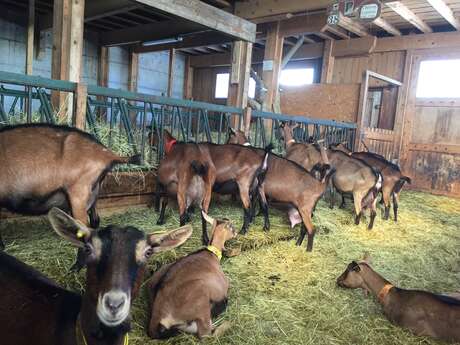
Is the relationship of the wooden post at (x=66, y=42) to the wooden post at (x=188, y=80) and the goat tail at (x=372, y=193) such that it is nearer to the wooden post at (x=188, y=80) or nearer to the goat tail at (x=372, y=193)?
the goat tail at (x=372, y=193)

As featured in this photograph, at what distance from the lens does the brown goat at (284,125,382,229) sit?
19.2 ft

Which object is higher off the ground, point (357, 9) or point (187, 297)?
point (357, 9)

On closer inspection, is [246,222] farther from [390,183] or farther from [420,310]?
[390,183]

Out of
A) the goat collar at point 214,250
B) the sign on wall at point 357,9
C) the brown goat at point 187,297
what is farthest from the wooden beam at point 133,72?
the brown goat at point 187,297

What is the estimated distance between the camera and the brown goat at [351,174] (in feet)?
19.2

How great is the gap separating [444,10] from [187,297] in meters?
8.15

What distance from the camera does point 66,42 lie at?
3.95 meters

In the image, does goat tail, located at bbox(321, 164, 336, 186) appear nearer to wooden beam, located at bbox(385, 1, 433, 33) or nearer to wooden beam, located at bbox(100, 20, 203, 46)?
wooden beam, located at bbox(100, 20, 203, 46)

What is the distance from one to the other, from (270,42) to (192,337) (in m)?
7.38

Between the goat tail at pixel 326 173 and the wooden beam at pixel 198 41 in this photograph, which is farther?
the wooden beam at pixel 198 41

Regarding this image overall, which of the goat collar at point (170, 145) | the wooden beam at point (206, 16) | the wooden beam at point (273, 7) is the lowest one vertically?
the goat collar at point (170, 145)

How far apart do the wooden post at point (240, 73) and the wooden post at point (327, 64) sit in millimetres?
5613

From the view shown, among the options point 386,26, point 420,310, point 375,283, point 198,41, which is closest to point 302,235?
point 375,283

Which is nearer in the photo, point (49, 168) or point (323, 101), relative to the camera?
point (49, 168)
